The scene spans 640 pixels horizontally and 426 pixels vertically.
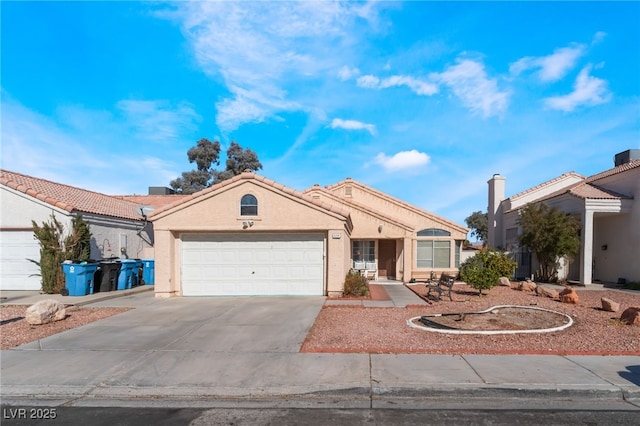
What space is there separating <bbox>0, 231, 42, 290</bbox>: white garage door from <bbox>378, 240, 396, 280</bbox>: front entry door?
1537cm

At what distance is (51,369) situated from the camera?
5.94 meters

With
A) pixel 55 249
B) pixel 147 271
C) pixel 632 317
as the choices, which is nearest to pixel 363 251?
pixel 147 271

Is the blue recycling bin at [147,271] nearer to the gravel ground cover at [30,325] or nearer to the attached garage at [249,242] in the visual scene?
the attached garage at [249,242]

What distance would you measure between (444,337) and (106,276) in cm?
1294

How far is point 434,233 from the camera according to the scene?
63.5 feet

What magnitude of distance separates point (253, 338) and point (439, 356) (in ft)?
11.9

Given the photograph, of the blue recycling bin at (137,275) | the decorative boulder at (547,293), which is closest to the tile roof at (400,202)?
the decorative boulder at (547,293)

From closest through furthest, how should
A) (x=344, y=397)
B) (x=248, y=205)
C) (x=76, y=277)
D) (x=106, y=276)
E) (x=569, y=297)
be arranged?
1. (x=344, y=397)
2. (x=569, y=297)
3. (x=248, y=205)
4. (x=76, y=277)
5. (x=106, y=276)

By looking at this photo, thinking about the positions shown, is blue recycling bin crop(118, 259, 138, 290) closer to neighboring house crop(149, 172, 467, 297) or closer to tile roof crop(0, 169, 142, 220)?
tile roof crop(0, 169, 142, 220)

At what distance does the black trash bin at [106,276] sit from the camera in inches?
566

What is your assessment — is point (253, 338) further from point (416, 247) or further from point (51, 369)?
point (416, 247)

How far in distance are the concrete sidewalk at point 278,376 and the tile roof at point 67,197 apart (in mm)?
9185

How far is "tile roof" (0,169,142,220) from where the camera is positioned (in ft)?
48.2

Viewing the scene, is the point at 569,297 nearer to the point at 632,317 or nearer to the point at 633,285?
the point at 632,317
